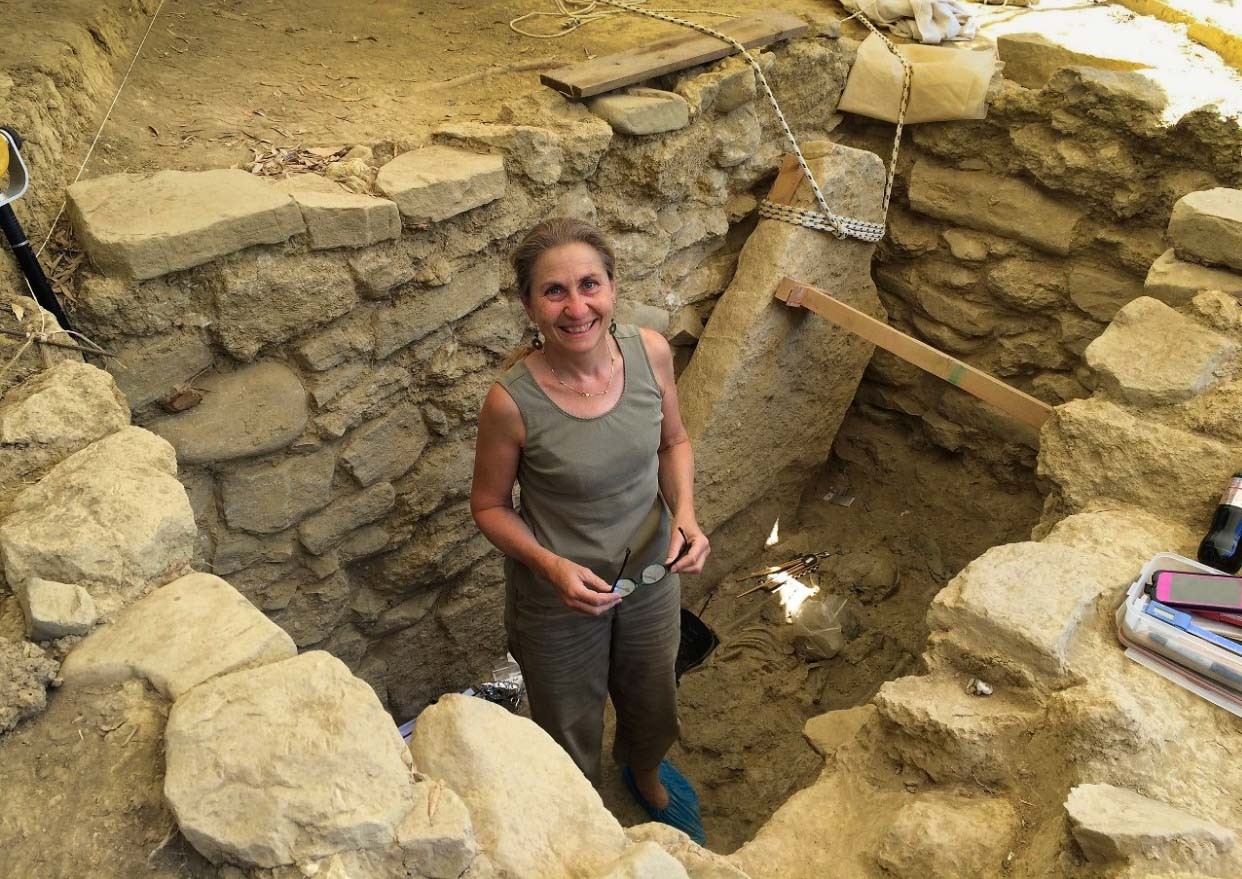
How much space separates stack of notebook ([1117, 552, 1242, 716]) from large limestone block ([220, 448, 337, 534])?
1.98m

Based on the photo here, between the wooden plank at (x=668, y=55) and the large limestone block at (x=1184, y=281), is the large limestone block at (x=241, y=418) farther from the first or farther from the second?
the large limestone block at (x=1184, y=281)

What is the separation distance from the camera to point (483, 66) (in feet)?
10.2

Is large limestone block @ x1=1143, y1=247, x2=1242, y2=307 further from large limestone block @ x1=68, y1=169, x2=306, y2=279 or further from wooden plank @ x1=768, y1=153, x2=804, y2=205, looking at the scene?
large limestone block @ x1=68, y1=169, x2=306, y2=279

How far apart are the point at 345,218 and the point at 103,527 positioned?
3.33 feet

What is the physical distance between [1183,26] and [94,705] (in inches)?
177

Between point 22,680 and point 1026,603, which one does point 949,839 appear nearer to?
point 1026,603

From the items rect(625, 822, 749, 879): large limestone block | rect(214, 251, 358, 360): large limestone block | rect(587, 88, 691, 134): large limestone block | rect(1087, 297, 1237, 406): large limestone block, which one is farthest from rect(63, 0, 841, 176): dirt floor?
rect(625, 822, 749, 879): large limestone block

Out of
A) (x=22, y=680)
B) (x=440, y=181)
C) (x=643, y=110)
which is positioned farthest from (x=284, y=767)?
(x=643, y=110)

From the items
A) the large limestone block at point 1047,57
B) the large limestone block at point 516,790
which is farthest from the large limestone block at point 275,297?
the large limestone block at point 1047,57

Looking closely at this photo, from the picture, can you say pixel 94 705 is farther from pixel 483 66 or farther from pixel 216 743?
pixel 483 66

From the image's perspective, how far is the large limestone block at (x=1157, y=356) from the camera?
2447 mm

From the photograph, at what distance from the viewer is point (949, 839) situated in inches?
67.9

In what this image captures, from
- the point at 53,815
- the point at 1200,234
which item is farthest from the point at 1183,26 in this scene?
the point at 53,815

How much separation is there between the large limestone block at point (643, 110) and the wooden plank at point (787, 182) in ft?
1.83
